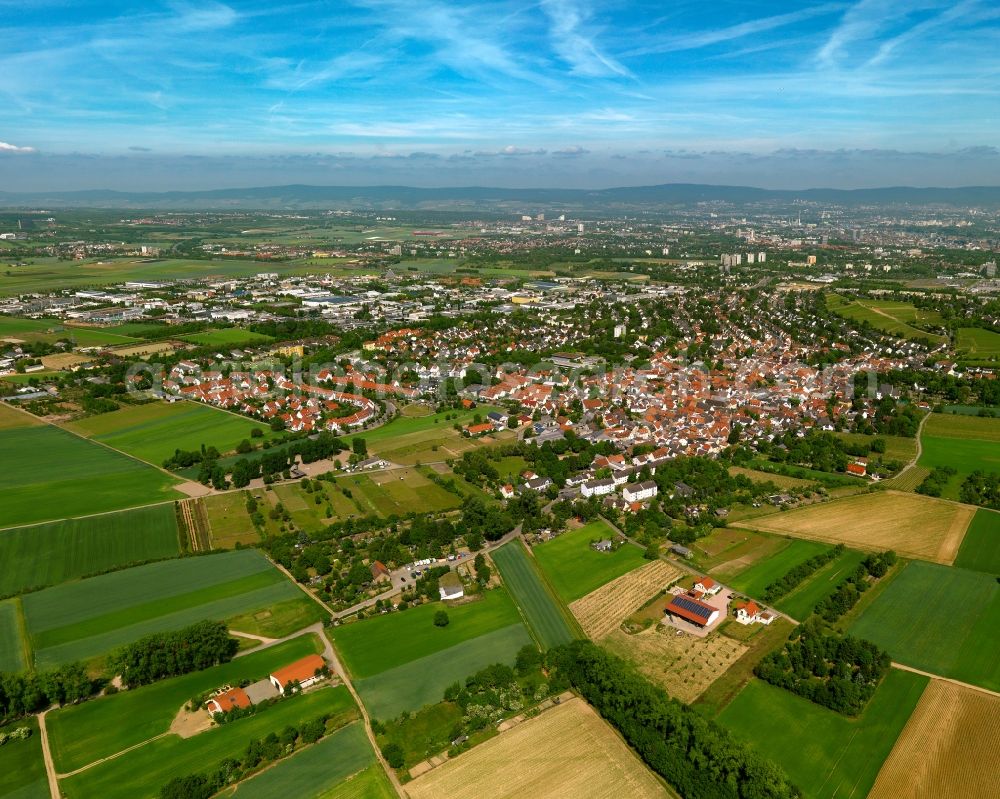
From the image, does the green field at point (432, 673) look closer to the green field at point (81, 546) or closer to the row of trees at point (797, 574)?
the row of trees at point (797, 574)

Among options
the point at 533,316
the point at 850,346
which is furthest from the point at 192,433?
the point at 850,346

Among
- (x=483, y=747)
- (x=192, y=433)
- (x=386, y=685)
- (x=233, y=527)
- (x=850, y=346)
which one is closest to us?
(x=483, y=747)

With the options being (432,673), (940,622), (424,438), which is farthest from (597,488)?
(432,673)

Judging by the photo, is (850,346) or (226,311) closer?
(850,346)

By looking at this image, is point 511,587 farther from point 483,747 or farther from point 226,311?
point 226,311

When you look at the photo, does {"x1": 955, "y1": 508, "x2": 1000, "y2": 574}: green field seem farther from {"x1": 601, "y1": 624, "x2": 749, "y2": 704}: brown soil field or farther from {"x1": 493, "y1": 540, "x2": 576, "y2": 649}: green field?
{"x1": 493, "y1": 540, "x2": 576, "y2": 649}: green field

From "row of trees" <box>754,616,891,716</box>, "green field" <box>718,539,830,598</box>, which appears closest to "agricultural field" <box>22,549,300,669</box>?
"green field" <box>718,539,830,598</box>

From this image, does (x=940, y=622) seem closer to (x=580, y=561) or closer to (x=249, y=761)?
(x=580, y=561)
